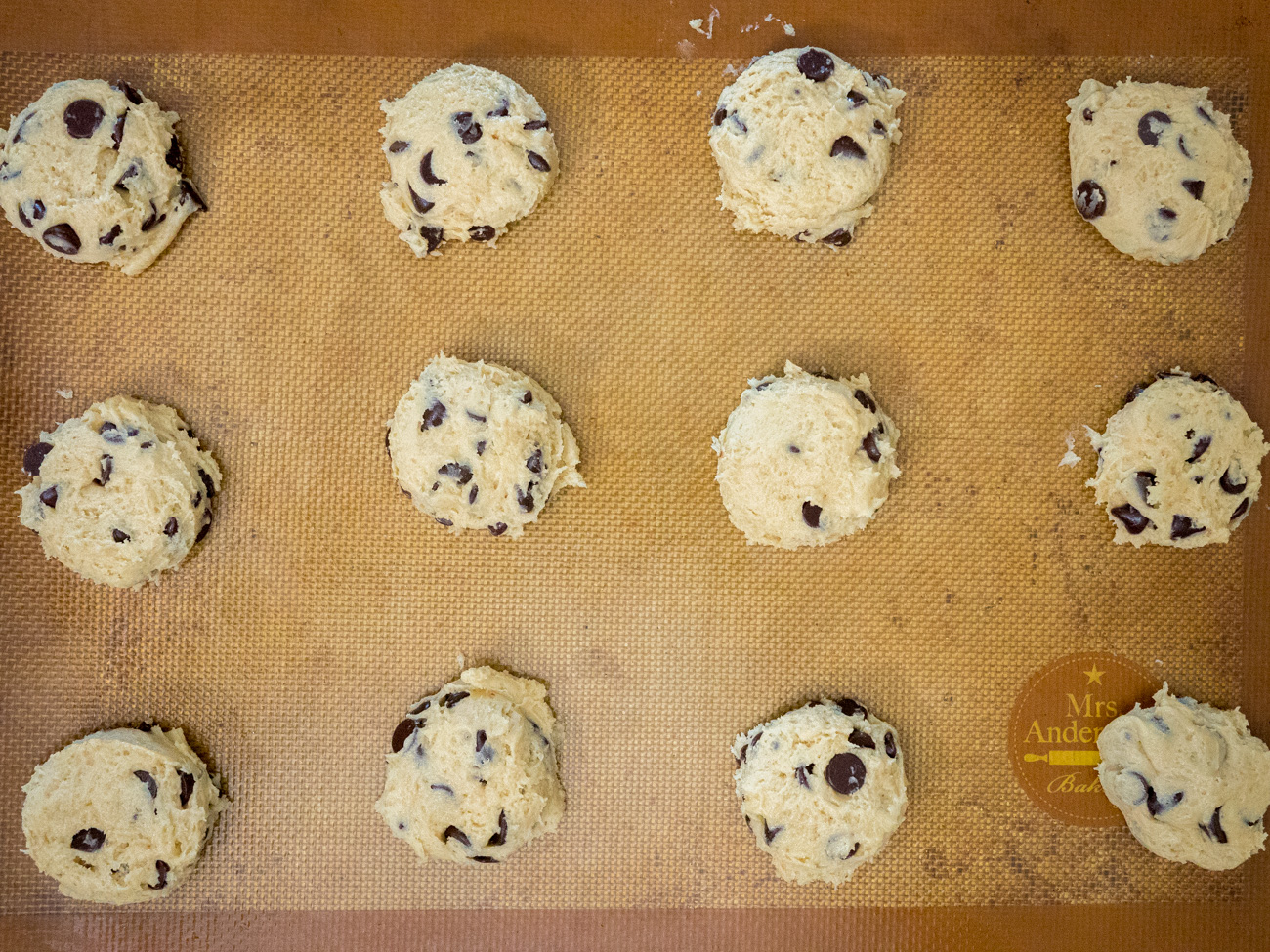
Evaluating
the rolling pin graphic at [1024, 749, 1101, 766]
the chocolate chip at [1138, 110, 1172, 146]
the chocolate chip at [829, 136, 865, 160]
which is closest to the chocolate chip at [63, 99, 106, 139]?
the chocolate chip at [829, 136, 865, 160]

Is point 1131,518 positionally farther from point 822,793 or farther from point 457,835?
point 457,835

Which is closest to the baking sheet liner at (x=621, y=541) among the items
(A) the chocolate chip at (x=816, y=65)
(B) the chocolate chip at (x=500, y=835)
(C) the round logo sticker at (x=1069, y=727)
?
(C) the round logo sticker at (x=1069, y=727)

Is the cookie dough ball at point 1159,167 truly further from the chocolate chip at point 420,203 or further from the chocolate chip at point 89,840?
the chocolate chip at point 89,840

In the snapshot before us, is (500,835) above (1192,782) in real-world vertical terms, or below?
below

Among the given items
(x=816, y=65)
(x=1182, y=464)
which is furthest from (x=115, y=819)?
(x=1182, y=464)

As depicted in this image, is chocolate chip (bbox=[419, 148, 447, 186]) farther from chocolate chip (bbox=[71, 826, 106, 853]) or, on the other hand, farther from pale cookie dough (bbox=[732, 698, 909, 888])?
chocolate chip (bbox=[71, 826, 106, 853])

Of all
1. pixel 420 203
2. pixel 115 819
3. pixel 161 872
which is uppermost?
pixel 420 203

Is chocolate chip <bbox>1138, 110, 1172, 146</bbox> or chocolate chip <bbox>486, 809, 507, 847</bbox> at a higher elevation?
chocolate chip <bbox>1138, 110, 1172, 146</bbox>
